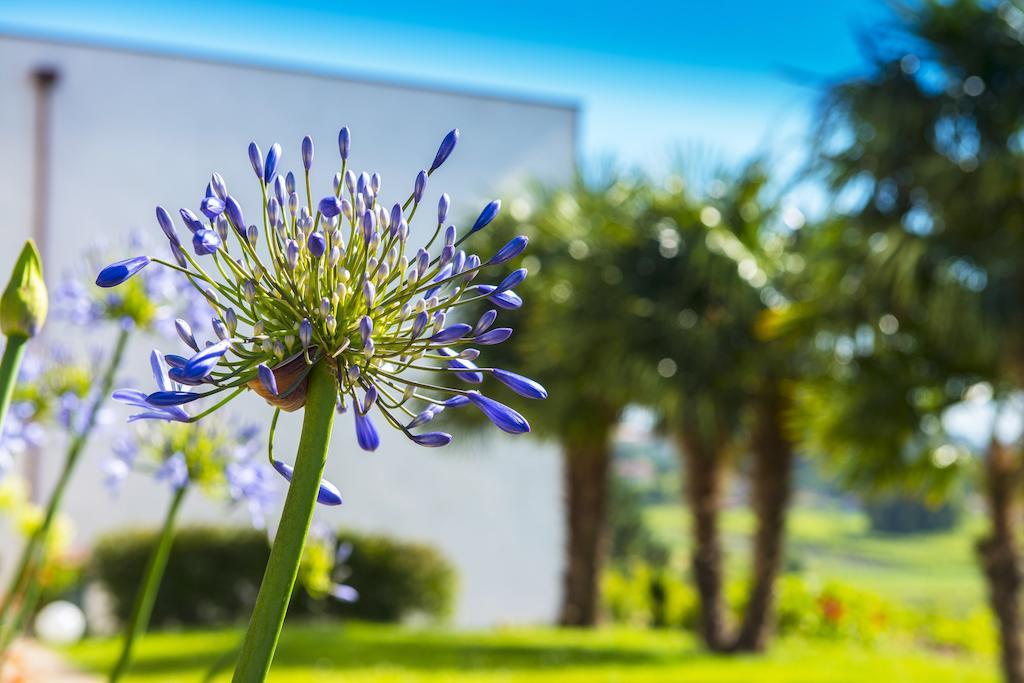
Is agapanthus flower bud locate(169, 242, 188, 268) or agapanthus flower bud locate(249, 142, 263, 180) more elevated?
agapanthus flower bud locate(249, 142, 263, 180)

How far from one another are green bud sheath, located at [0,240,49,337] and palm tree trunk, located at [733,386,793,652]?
10329 millimetres

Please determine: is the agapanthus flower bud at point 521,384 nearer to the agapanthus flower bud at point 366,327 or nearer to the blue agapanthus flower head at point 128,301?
the agapanthus flower bud at point 366,327

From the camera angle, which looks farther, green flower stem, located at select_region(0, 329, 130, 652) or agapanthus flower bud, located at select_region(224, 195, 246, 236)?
green flower stem, located at select_region(0, 329, 130, 652)

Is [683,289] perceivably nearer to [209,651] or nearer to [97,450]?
[209,651]

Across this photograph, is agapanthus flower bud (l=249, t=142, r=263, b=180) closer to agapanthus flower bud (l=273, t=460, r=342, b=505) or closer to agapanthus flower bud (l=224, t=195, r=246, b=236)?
agapanthus flower bud (l=224, t=195, r=246, b=236)

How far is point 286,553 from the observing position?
947 mm

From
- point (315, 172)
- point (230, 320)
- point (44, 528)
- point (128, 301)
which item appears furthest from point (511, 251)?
point (315, 172)

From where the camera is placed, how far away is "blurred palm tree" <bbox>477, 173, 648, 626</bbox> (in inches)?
428

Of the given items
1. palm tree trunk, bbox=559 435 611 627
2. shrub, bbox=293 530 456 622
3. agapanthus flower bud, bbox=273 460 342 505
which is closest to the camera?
Answer: agapanthus flower bud, bbox=273 460 342 505

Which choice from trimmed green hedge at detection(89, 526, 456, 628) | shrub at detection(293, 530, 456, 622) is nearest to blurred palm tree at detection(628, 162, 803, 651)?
shrub at detection(293, 530, 456, 622)

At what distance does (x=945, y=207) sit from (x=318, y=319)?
23.8 feet

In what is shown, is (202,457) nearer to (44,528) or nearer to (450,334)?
(44,528)

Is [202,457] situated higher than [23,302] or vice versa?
[23,302]

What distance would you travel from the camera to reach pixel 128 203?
16406mm
